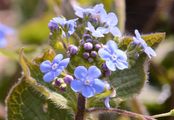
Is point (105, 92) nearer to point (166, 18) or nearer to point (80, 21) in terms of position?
point (80, 21)

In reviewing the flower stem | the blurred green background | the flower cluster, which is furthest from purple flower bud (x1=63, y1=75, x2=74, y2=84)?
the blurred green background

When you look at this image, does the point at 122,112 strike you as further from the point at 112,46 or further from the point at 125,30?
the point at 125,30

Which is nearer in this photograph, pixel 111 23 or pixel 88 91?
pixel 88 91

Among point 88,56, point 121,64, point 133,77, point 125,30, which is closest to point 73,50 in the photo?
point 88,56

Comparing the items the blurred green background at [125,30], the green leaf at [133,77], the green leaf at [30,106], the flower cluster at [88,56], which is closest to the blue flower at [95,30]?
the flower cluster at [88,56]

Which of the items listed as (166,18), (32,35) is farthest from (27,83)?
(166,18)

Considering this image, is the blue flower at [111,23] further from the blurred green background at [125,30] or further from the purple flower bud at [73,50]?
the blurred green background at [125,30]

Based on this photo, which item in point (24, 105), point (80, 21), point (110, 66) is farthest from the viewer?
point (24, 105)
